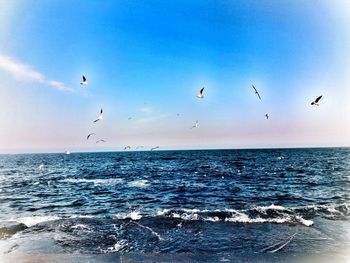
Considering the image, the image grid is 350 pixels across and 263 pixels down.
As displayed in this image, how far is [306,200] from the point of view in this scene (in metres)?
23.1

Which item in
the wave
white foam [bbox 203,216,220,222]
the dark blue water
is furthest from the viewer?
white foam [bbox 203,216,220,222]

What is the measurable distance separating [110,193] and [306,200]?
56.3 ft

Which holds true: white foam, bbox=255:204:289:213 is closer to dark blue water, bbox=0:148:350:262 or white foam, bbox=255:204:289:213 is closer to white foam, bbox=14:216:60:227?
dark blue water, bbox=0:148:350:262

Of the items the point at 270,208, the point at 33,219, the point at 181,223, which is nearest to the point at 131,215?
the point at 181,223

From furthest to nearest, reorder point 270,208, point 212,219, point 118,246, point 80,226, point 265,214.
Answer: point 270,208
point 265,214
point 212,219
point 80,226
point 118,246

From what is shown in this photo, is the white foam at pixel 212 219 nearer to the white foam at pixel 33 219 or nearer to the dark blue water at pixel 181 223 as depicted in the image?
the dark blue water at pixel 181 223

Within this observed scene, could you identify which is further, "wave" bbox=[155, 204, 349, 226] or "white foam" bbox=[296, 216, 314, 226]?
"wave" bbox=[155, 204, 349, 226]

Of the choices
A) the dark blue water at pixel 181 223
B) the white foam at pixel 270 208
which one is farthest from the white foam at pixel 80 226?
the white foam at pixel 270 208

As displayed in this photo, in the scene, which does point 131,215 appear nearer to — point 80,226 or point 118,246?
point 80,226

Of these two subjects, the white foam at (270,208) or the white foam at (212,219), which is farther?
the white foam at (270,208)

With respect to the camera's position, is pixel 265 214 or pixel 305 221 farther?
pixel 265 214

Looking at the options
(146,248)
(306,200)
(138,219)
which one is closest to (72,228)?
(138,219)

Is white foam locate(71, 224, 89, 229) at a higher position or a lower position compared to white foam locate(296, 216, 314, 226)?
higher

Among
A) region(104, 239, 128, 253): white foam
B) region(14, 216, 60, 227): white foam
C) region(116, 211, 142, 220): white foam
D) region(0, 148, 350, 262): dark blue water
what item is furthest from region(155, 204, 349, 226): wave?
region(14, 216, 60, 227): white foam
